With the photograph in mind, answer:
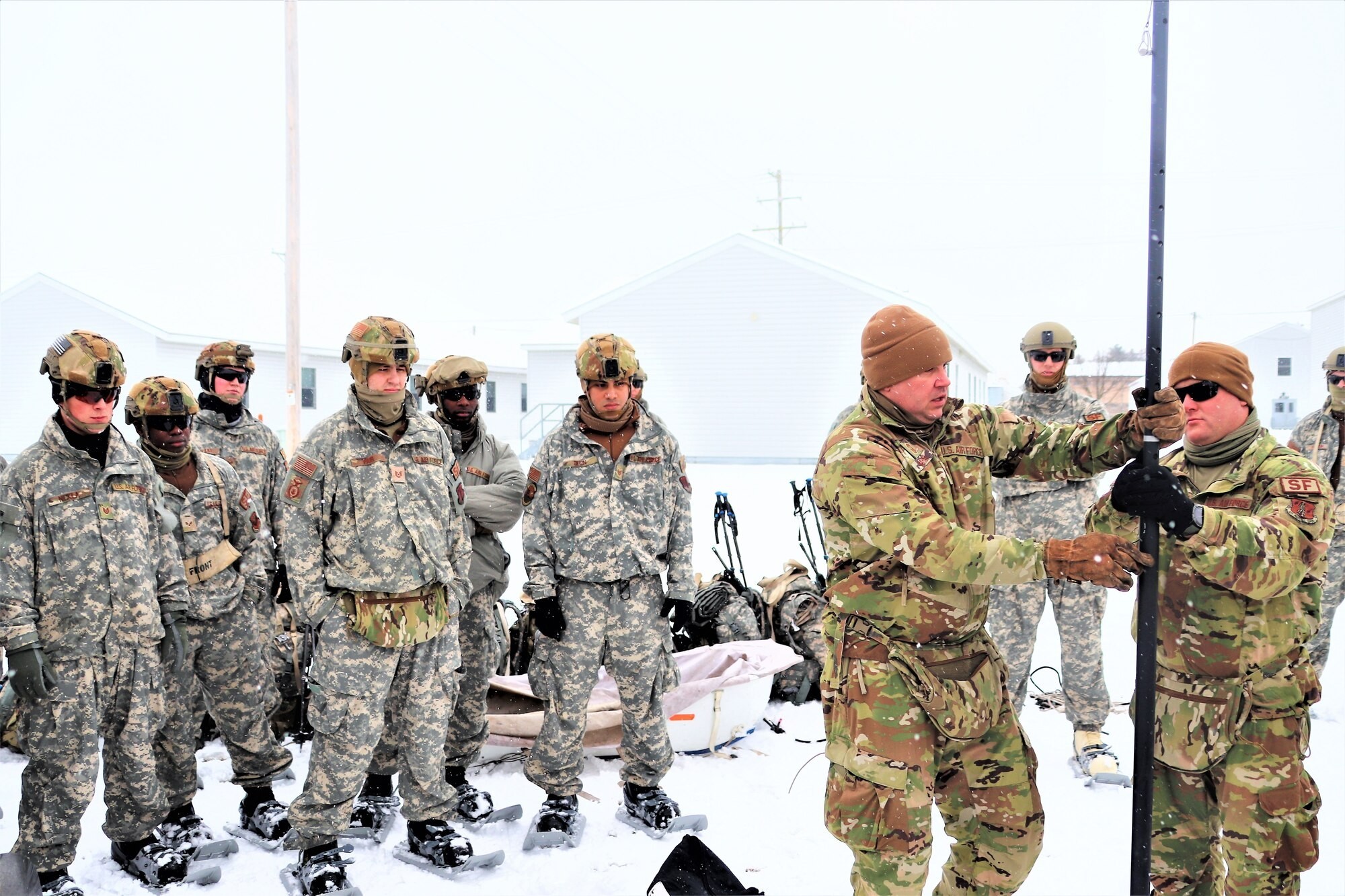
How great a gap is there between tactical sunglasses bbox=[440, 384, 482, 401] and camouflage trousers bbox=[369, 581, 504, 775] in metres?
1.05

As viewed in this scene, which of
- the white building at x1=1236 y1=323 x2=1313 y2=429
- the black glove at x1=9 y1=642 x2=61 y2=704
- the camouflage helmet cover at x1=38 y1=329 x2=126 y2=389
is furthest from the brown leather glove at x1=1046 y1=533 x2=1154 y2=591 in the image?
the white building at x1=1236 y1=323 x2=1313 y2=429

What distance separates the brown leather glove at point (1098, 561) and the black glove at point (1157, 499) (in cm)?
11

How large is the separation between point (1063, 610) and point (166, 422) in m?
4.82

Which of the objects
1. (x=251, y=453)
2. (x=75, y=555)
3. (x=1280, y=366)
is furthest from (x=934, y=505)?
(x=1280, y=366)

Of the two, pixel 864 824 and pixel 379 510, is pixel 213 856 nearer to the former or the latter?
pixel 379 510

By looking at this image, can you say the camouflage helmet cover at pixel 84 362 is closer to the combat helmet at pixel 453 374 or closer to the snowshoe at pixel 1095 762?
the combat helmet at pixel 453 374

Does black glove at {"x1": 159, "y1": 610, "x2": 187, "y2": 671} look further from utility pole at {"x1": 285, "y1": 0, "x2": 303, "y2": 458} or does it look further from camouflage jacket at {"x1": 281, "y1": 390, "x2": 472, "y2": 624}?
utility pole at {"x1": 285, "y1": 0, "x2": 303, "y2": 458}

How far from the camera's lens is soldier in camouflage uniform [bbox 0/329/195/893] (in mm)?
3611

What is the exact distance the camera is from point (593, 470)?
449 cm

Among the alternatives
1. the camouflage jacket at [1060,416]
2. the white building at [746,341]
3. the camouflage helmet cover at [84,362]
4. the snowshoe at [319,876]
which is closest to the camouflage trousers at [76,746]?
the snowshoe at [319,876]

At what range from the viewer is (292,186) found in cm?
1296

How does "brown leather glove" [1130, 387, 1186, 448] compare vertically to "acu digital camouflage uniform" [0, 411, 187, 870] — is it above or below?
above

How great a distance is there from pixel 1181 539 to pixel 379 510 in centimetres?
297

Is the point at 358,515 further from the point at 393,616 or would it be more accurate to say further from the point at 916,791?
the point at 916,791
